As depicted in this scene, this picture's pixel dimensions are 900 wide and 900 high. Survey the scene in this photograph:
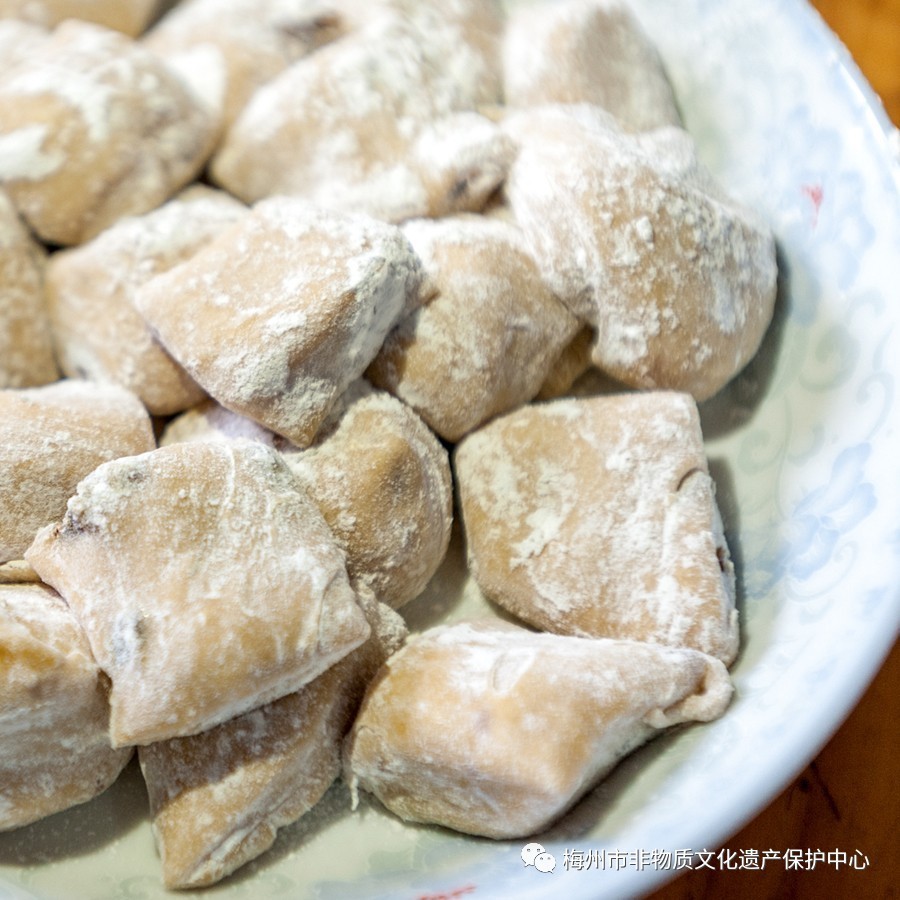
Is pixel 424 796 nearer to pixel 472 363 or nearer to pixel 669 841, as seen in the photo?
pixel 669 841

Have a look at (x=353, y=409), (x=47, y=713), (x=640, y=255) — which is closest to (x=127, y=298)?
(x=353, y=409)

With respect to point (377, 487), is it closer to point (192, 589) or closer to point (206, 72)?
point (192, 589)

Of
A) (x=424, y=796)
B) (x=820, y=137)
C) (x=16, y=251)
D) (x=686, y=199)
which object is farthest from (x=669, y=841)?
(x=16, y=251)

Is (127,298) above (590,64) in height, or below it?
below

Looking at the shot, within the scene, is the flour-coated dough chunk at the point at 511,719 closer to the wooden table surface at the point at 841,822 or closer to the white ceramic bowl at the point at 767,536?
the white ceramic bowl at the point at 767,536

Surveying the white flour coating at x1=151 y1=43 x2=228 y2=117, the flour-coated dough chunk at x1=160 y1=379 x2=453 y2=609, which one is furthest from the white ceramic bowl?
the white flour coating at x1=151 y1=43 x2=228 y2=117

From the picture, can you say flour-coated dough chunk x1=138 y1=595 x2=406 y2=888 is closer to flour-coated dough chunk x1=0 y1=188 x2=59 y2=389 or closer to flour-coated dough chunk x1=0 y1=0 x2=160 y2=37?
flour-coated dough chunk x1=0 y1=188 x2=59 y2=389

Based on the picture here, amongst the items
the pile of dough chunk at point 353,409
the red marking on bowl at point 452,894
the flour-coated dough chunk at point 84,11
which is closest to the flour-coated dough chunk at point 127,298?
the pile of dough chunk at point 353,409
